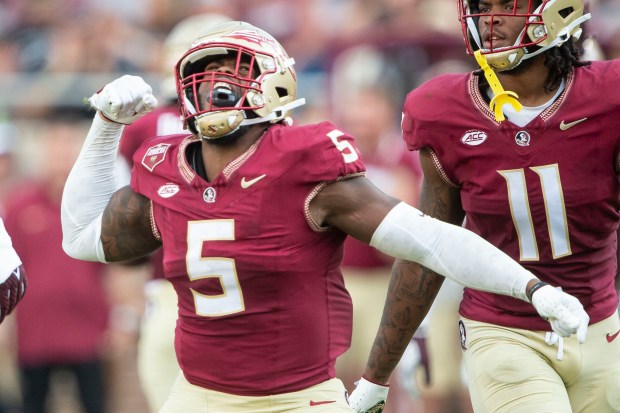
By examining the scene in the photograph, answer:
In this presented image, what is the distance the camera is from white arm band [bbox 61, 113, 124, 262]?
452 cm

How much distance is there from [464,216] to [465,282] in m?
0.63

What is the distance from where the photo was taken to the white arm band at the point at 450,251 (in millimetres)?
4047

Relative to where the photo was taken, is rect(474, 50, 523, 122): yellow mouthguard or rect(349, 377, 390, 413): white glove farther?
rect(349, 377, 390, 413): white glove

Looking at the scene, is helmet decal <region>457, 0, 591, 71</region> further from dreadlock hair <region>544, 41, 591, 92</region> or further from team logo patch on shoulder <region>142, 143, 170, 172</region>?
team logo patch on shoulder <region>142, 143, 170, 172</region>

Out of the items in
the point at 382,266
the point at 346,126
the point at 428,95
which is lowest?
the point at 382,266

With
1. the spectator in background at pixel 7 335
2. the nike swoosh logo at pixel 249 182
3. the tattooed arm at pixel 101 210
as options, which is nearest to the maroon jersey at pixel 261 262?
the nike swoosh logo at pixel 249 182

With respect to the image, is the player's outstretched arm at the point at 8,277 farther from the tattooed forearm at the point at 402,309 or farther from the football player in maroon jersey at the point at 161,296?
the football player in maroon jersey at the point at 161,296

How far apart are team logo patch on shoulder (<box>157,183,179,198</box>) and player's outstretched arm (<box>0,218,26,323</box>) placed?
1.72 ft

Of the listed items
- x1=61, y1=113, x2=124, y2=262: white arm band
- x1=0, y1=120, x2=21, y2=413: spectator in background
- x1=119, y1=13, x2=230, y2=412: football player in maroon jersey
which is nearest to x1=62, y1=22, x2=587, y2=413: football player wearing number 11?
x1=61, y1=113, x2=124, y2=262: white arm band

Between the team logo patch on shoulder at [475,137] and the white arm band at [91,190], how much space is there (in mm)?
1150

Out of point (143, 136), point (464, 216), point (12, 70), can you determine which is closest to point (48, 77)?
point (12, 70)

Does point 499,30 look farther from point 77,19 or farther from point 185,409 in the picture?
point 77,19

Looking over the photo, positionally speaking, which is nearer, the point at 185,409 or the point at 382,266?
the point at 185,409

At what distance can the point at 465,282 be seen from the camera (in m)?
4.10
